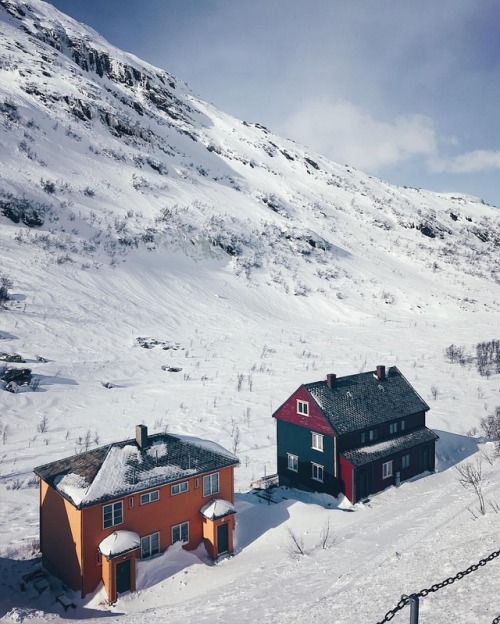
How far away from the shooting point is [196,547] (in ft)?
63.4

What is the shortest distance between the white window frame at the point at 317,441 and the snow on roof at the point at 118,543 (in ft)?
33.8

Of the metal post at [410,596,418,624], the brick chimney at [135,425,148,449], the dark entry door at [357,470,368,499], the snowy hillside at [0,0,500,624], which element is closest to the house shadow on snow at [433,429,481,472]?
the snowy hillside at [0,0,500,624]

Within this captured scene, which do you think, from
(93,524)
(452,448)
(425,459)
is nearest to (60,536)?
(93,524)

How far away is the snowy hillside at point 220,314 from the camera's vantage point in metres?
15.9

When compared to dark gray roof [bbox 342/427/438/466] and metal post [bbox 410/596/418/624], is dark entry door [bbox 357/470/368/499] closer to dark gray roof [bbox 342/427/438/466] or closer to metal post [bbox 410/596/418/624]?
dark gray roof [bbox 342/427/438/466]

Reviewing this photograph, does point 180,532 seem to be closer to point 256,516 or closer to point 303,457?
point 256,516

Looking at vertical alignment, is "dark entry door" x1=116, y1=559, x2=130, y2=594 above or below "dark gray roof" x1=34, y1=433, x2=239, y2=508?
below

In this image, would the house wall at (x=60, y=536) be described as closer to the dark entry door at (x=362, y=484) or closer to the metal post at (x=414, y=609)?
the metal post at (x=414, y=609)

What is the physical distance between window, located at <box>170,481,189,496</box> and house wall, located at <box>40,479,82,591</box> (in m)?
3.78

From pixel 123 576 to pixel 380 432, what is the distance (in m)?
14.7

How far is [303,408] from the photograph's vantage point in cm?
2430

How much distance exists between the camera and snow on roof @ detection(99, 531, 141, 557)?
1623 centimetres

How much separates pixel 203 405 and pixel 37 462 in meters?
12.0

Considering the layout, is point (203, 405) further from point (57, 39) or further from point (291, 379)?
point (57, 39)
